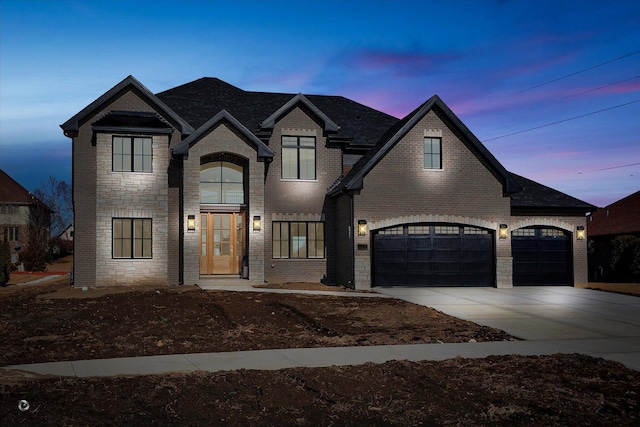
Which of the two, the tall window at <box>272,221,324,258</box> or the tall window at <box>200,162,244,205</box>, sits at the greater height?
the tall window at <box>200,162,244,205</box>

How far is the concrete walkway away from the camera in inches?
359

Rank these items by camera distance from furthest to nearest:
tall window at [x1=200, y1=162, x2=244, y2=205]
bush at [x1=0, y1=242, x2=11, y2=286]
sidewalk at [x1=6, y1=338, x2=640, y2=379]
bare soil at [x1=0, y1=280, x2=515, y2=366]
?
bush at [x1=0, y1=242, x2=11, y2=286] < tall window at [x1=200, y1=162, x2=244, y2=205] < bare soil at [x1=0, y1=280, x2=515, y2=366] < sidewalk at [x1=6, y1=338, x2=640, y2=379]

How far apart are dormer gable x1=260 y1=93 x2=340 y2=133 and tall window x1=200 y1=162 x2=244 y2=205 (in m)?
2.24

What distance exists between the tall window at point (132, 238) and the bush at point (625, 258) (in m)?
22.6

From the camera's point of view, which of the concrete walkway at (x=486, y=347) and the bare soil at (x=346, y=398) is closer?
the bare soil at (x=346, y=398)

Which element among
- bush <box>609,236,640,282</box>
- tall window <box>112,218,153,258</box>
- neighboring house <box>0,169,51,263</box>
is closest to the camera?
tall window <box>112,218,153,258</box>

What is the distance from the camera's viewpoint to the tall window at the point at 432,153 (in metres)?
25.1

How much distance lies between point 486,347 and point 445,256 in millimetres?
13818

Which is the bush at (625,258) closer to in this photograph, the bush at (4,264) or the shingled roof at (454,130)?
the shingled roof at (454,130)

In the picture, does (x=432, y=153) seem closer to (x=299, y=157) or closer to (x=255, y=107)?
(x=299, y=157)

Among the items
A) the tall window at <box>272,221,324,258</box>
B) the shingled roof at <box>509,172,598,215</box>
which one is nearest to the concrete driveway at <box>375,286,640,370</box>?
the shingled roof at <box>509,172,598,215</box>

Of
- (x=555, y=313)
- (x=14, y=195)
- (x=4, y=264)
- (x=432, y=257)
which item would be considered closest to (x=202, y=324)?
(x=555, y=313)

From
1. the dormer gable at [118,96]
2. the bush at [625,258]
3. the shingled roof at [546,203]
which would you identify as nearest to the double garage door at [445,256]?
the shingled roof at [546,203]

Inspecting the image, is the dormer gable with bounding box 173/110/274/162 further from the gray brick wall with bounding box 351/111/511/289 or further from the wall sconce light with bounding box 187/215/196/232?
the gray brick wall with bounding box 351/111/511/289
